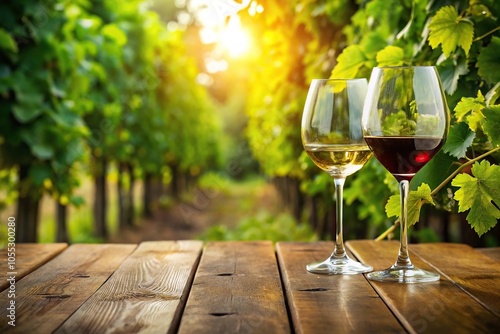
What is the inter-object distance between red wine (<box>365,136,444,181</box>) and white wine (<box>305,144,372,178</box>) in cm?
13

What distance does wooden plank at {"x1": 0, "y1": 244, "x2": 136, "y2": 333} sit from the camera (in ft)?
5.25

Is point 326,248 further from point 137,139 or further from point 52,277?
point 137,139

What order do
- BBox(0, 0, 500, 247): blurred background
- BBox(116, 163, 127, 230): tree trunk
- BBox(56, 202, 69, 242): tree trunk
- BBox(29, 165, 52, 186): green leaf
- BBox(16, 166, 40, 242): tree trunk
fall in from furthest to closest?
BBox(116, 163, 127, 230): tree trunk → BBox(56, 202, 69, 242): tree trunk → BBox(16, 166, 40, 242): tree trunk → BBox(29, 165, 52, 186): green leaf → BBox(0, 0, 500, 247): blurred background

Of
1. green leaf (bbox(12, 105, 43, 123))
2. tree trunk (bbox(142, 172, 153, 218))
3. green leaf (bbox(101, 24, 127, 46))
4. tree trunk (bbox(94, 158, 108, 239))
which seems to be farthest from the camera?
tree trunk (bbox(142, 172, 153, 218))

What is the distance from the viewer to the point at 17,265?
232cm

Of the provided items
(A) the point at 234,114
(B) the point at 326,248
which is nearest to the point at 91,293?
(B) the point at 326,248

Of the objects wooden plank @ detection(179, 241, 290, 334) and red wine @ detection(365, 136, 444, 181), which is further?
red wine @ detection(365, 136, 444, 181)

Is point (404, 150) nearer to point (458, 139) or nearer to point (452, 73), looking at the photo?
point (458, 139)

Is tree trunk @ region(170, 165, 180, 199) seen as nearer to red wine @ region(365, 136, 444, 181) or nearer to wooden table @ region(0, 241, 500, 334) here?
wooden table @ region(0, 241, 500, 334)

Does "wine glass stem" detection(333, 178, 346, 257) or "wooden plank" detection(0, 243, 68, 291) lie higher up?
"wine glass stem" detection(333, 178, 346, 257)

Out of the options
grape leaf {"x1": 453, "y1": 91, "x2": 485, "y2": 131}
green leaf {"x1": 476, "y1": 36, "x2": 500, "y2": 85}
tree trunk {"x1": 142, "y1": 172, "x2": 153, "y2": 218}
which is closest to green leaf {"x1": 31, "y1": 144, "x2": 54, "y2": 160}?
green leaf {"x1": 476, "y1": 36, "x2": 500, "y2": 85}

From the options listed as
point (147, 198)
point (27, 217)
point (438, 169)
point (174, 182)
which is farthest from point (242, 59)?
point (174, 182)

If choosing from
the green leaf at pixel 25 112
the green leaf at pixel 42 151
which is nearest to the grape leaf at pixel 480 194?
→ the green leaf at pixel 25 112

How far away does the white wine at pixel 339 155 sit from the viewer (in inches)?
82.3
